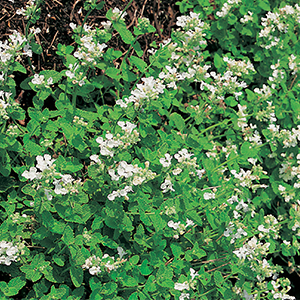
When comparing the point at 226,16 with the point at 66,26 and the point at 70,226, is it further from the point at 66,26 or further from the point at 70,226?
the point at 70,226

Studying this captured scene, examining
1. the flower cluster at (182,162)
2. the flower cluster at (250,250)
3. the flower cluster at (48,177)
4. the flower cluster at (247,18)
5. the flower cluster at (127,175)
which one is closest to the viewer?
the flower cluster at (48,177)

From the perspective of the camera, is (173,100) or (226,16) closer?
(173,100)

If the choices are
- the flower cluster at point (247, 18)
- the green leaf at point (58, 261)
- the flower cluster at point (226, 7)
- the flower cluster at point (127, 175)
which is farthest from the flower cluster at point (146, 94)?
the flower cluster at point (247, 18)

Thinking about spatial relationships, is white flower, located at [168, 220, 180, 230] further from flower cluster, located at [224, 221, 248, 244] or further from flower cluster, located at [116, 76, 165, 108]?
flower cluster, located at [116, 76, 165, 108]

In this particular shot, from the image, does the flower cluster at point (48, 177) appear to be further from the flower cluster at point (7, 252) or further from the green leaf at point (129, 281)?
the green leaf at point (129, 281)

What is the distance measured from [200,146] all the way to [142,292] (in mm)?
1363

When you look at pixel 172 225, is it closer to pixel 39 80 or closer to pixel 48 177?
pixel 48 177

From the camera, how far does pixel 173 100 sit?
3271mm

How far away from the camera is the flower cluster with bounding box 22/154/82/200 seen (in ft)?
7.23

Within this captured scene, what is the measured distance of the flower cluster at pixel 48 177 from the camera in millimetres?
2205

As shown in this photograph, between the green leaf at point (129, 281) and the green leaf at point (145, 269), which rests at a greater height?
the green leaf at point (145, 269)

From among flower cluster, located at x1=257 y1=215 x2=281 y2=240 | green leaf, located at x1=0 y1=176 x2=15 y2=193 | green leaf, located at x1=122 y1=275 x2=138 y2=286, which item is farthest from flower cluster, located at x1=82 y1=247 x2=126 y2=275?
flower cluster, located at x1=257 y1=215 x2=281 y2=240

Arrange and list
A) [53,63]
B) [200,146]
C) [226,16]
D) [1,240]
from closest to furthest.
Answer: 1. [1,240]
2. [200,146]
3. [53,63]
4. [226,16]

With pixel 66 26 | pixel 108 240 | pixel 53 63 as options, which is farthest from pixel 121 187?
pixel 66 26
